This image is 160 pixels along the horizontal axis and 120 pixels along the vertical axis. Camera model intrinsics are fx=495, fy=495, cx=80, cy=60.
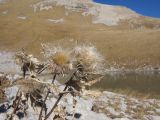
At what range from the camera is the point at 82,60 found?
17.0ft

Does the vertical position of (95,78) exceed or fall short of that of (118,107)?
it exceeds it

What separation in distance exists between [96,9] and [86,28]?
29.3 metres

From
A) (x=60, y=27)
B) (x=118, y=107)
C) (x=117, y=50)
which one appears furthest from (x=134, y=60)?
(x=118, y=107)

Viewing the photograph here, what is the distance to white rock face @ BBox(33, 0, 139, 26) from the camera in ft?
Result: 433

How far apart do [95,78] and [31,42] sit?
304 feet

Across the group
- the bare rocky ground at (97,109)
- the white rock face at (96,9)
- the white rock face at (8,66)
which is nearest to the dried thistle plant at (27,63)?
the bare rocky ground at (97,109)

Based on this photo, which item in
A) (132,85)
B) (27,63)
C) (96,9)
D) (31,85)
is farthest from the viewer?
(96,9)

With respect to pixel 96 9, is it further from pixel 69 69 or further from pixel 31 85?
pixel 31 85

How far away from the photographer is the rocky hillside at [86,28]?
8292 cm

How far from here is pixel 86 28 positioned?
4429 inches

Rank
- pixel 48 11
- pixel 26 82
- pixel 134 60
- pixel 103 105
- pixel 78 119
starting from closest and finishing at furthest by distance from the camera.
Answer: pixel 26 82, pixel 78 119, pixel 103 105, pixel 134 60, pixel 48 11

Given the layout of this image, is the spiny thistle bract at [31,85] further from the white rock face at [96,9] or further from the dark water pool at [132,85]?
the white rock face at [96,9]

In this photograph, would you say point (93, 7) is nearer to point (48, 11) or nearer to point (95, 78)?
point (48, 11)

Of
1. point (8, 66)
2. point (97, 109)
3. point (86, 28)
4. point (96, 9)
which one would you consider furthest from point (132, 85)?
point (96, 9)
